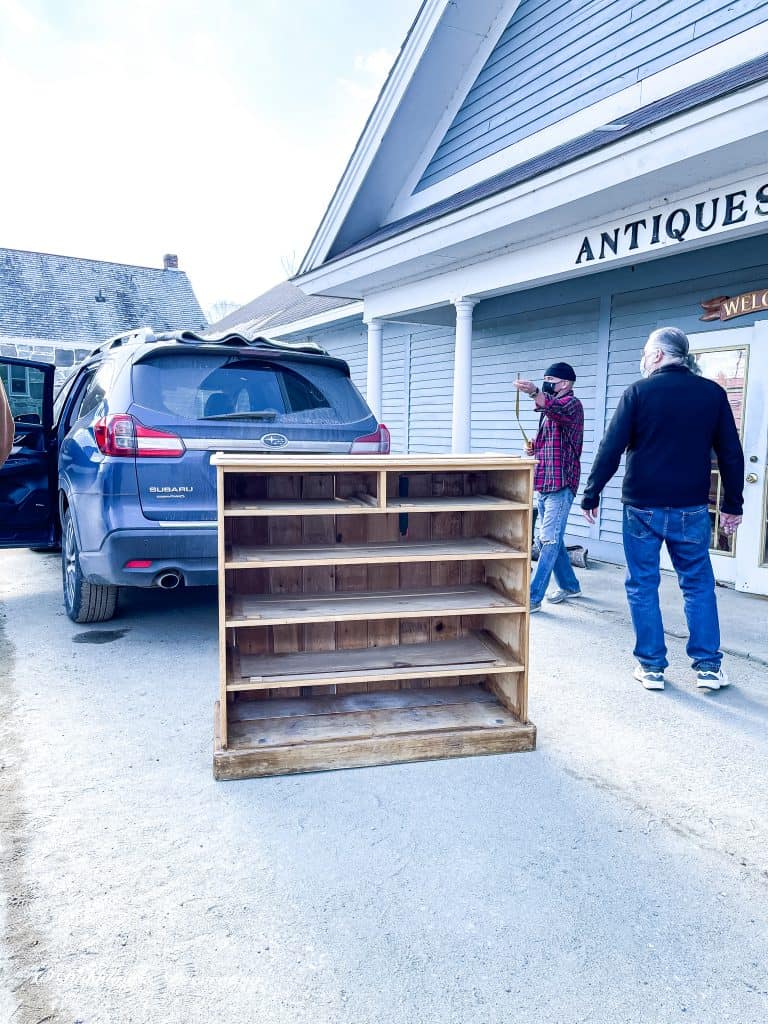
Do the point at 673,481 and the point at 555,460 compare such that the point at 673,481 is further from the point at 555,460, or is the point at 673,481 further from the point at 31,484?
the point at 31,484

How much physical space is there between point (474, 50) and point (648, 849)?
28.8 ft

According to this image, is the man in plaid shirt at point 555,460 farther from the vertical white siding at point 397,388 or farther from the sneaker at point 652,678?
the vertical white siding at point 397,388

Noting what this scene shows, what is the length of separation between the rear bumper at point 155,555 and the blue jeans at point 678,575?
95.1 inches

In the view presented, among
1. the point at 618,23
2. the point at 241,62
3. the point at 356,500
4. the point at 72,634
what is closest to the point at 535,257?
the point at 618,23

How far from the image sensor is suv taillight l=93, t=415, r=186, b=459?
4.08 meters

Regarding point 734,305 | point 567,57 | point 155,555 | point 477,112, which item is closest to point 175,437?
point 155,555

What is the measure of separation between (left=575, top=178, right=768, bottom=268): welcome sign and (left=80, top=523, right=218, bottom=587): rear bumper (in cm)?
386

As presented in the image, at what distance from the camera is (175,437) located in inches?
164

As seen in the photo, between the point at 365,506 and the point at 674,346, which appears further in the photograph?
the point at 674,346

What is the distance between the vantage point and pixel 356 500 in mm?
3289

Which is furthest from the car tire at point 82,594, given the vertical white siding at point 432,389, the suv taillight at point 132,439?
the vertical white siding at point 432,389

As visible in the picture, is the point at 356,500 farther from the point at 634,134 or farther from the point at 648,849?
the point at 634,134

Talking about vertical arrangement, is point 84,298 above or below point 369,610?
above

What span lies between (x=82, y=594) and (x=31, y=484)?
1268mm
